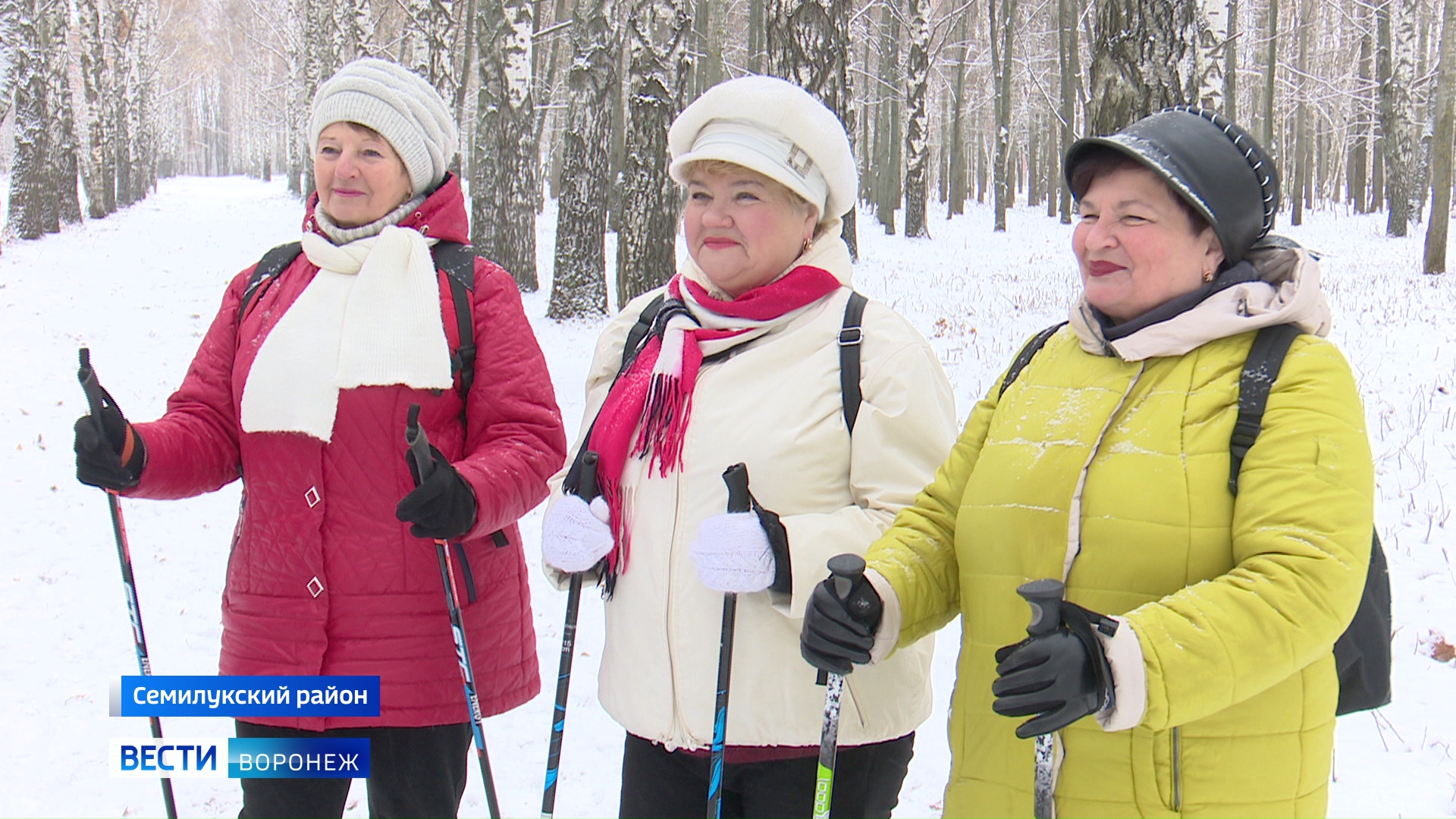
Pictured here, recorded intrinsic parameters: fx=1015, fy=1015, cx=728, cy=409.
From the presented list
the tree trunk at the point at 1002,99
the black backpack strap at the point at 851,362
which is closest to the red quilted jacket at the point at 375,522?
the black backpack strap at the point at 851,362

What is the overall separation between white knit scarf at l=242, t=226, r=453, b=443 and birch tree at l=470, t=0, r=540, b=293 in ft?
32.0

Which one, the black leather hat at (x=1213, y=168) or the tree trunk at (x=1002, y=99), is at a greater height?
the tree trunk at (x=1002, y=99)

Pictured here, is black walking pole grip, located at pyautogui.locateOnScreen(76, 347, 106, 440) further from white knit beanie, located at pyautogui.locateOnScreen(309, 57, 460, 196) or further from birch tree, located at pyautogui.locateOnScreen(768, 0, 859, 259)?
birch tree, located at pyautogui.locateOnScreen(768, 0, 859, 259)

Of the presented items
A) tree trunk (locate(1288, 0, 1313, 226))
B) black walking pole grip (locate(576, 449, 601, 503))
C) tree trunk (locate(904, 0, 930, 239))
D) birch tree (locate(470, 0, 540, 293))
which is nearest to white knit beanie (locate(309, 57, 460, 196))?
black walking pole grip (locate(576, 449, 601, 503))

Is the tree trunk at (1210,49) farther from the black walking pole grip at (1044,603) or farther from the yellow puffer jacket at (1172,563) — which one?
the black walking pole grip at (1044,603)

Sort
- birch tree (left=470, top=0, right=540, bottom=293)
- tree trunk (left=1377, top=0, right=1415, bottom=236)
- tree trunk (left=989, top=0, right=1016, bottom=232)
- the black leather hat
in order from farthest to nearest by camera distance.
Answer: tree trunk (left=989, top=0, right=1016, bottom=232)
tree trunk (left=1377, top=0, right=1415, bottom=236)
birch tree (left=470, top=0, right=540, bottom=293)
the black leather hat

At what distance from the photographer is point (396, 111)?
108 inches

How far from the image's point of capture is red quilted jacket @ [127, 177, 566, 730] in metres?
2.58

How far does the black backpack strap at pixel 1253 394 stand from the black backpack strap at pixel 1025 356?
476 mm

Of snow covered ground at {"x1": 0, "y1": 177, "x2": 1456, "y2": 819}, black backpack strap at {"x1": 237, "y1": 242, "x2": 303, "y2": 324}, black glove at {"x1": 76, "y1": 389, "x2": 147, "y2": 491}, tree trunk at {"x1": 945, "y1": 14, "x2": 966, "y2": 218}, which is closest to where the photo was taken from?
black glove at {"x1": 76, "y1": 389, "x2": 147, "y2": 491}

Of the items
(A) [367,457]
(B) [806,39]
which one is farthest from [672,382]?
(B) [806,39]

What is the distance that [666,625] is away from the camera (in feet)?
7.50

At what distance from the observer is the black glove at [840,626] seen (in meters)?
1.87

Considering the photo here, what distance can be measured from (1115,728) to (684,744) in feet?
3.42
